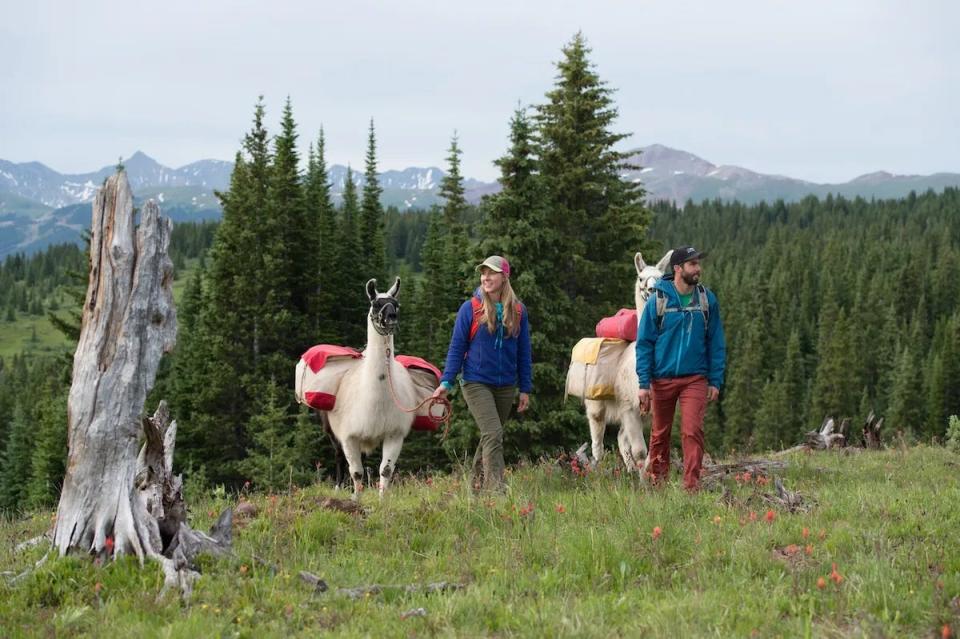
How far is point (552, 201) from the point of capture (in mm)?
29219

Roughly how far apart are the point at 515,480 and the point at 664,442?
176 centimetres

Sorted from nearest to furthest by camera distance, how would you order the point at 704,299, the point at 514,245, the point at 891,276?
the point at 704,299
the point at 514,245
the point at 891,276

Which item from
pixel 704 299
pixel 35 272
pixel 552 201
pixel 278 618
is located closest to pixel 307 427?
pixel 552 201

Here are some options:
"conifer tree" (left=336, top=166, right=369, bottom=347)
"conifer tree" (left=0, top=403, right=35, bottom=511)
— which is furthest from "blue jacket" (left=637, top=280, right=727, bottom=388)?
"conifer tree" (left=0, top=403, right=35, bottom=511)

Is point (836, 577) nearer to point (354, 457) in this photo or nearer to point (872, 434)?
point (354, 457)

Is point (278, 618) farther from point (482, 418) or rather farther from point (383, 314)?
point (383, 314)

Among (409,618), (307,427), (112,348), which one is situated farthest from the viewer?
(307,427)

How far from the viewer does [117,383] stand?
638cm

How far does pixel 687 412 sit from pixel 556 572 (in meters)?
3.40

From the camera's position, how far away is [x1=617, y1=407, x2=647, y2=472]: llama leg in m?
11.1

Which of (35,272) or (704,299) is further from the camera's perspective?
(35,272)

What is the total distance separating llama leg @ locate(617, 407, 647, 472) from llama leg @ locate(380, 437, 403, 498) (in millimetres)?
3069

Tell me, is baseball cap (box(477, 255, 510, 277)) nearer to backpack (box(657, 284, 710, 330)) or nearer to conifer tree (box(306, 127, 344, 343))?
backpack (box(657, 284, 710, 330))

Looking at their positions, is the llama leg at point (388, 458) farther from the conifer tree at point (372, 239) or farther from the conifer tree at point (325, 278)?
the conifer tree at point (372, 239)
